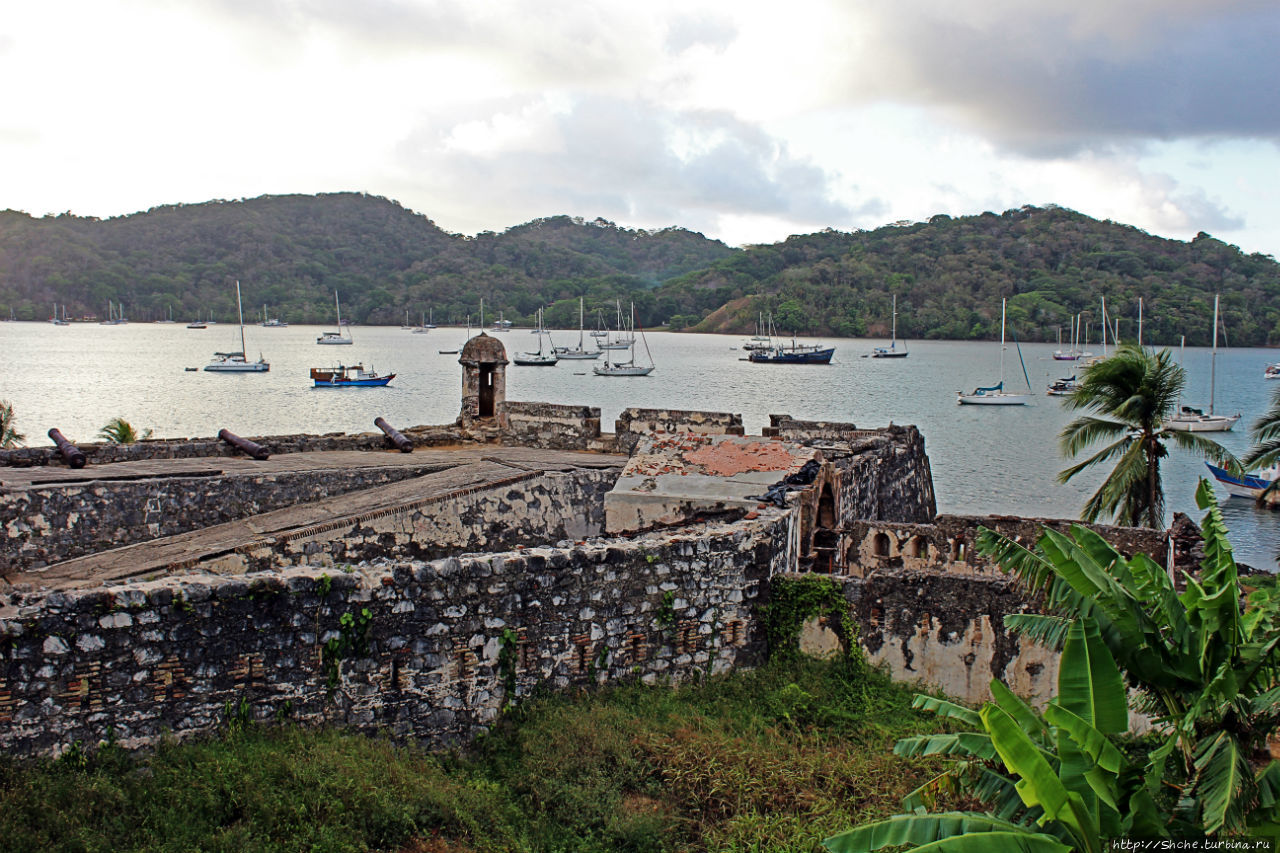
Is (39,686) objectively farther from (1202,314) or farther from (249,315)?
(249,315)

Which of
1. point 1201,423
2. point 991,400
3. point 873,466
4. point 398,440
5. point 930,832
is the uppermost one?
point 398,440

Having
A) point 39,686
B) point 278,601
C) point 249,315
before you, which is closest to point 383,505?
point 278,601

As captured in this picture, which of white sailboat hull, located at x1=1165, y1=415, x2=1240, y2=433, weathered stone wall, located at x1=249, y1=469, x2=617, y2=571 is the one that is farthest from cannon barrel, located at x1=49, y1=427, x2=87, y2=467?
white sailboat hull, located at x1=1165, y1=415, x2=1240, y2=433

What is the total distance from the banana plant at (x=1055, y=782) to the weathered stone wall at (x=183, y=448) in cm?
1326

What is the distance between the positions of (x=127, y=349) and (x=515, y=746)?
155 metres

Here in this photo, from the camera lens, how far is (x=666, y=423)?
1981 centimetres

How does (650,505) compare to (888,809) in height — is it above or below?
above

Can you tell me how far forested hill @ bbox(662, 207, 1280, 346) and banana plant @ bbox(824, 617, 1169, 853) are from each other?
5286 inches

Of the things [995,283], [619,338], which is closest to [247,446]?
[619,338]

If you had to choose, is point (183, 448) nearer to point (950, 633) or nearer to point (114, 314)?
point (950, 633)

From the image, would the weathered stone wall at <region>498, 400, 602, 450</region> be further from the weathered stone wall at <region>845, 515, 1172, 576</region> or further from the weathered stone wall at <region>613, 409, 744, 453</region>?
the weathered stone wall at <region>845, 515, 1172, 576</region>

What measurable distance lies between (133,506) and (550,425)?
28.4 feet

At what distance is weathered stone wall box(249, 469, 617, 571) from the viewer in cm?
1207

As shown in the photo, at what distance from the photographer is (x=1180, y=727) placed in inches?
248
